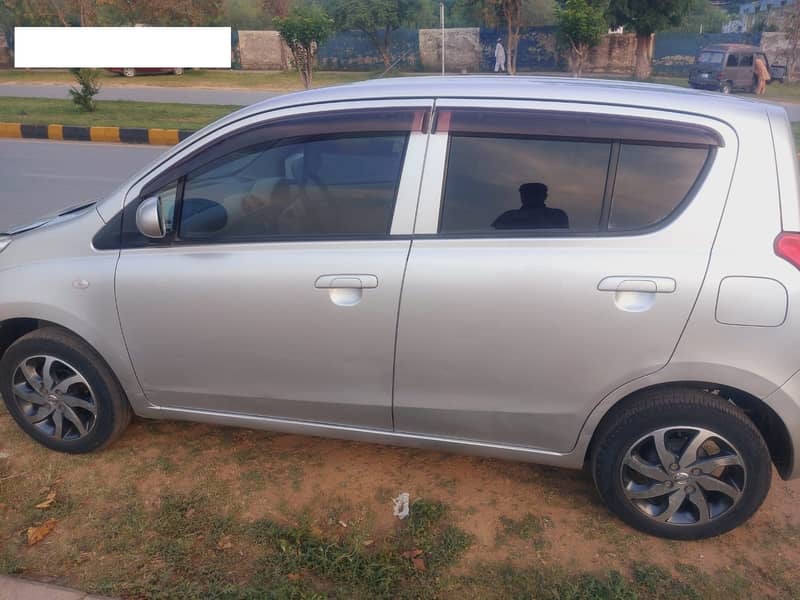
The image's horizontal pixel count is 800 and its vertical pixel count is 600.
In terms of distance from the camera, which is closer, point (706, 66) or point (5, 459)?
point (5, 459)

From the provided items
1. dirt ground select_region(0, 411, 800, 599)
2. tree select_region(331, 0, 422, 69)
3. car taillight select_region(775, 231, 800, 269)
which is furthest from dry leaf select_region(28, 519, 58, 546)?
tree select_region(331, 0, 422, 69)

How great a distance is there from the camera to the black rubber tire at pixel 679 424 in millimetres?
2664

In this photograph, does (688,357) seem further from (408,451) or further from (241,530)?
(241,530)

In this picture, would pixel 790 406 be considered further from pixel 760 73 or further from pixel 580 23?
pixel 760 73

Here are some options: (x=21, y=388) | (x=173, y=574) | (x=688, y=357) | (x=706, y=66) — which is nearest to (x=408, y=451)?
(x=173, y=574)

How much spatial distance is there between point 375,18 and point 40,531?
116 feet

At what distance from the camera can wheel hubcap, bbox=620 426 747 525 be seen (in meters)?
2.72

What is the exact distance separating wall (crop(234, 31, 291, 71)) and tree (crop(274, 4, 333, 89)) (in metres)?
19.4

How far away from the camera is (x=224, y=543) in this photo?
9.30 ft

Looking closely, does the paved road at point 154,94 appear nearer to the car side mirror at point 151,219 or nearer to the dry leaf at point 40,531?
the car side mirror at point 151,219

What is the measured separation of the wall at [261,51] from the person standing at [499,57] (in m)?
10.2

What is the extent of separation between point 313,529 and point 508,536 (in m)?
0.80

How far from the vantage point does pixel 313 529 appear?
293 cm

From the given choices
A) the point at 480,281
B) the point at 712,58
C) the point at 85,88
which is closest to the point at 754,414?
the point at 480,281
